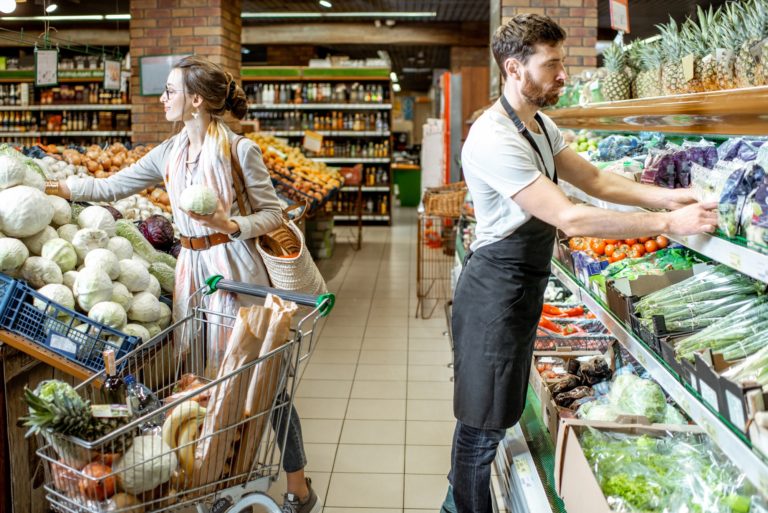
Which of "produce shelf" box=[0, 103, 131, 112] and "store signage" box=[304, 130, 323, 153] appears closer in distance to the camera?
"store signage" box=[304, 130, 323, 153]

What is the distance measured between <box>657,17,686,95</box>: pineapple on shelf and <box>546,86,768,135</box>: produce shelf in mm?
146

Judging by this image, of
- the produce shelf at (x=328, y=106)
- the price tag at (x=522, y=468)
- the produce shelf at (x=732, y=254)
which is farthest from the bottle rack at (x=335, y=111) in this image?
the produce shelf at (x=732, y=254)

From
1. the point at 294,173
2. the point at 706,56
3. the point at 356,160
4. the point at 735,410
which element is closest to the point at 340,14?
the point at 356,160

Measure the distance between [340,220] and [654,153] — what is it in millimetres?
10593

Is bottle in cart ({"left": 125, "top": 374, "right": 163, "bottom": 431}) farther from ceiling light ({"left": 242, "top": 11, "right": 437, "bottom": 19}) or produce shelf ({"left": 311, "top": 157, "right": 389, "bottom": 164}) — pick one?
ceiling light ({"left": 242, "top": 11, "right": 437, "bottom": 19})

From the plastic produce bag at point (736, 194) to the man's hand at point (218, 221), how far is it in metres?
1.63

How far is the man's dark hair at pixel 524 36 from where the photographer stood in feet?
6.81

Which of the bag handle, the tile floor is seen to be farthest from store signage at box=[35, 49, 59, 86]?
the bag handle

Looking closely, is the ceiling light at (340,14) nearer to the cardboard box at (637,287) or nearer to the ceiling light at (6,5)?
the ceiling light at (6,5)

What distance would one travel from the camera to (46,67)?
7.02 m

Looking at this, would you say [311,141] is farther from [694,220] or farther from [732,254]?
[732,254]

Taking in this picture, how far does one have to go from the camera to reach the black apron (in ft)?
7.40

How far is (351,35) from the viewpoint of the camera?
14.8 metres

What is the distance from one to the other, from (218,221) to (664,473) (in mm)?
1625
